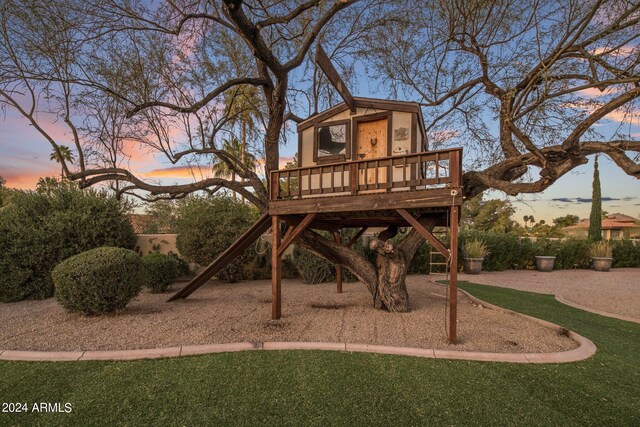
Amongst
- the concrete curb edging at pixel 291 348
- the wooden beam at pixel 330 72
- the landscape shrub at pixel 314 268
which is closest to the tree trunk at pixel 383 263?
the concrete curb edging at pixel 291 348

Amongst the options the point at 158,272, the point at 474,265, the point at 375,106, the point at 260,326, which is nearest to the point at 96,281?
the point at 260,326

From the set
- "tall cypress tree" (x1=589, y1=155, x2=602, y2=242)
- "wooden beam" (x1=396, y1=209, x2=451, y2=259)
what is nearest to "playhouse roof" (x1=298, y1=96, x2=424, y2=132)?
"wooden beam" (x1=396, y1=209, x2=451, y2=259)

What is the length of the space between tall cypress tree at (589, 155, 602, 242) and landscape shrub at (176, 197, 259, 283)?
1886 centimetres

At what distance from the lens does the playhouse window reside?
25.8 ft

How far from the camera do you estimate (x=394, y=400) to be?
3092 mm

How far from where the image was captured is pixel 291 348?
4.42m

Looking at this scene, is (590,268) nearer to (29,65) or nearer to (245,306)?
(245,306)

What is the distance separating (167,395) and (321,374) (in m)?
1.59

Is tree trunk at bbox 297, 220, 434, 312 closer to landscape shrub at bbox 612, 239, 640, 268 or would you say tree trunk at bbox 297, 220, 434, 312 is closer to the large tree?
the large tree

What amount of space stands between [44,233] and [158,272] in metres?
2.88

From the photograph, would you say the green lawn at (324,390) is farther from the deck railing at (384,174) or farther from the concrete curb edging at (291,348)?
the deck railing at (384,174)

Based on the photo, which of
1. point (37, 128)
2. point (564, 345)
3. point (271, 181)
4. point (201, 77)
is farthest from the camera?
point (37, 128)

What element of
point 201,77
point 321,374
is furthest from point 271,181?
point 201,77

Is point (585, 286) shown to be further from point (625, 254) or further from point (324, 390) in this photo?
point (324, 390)
